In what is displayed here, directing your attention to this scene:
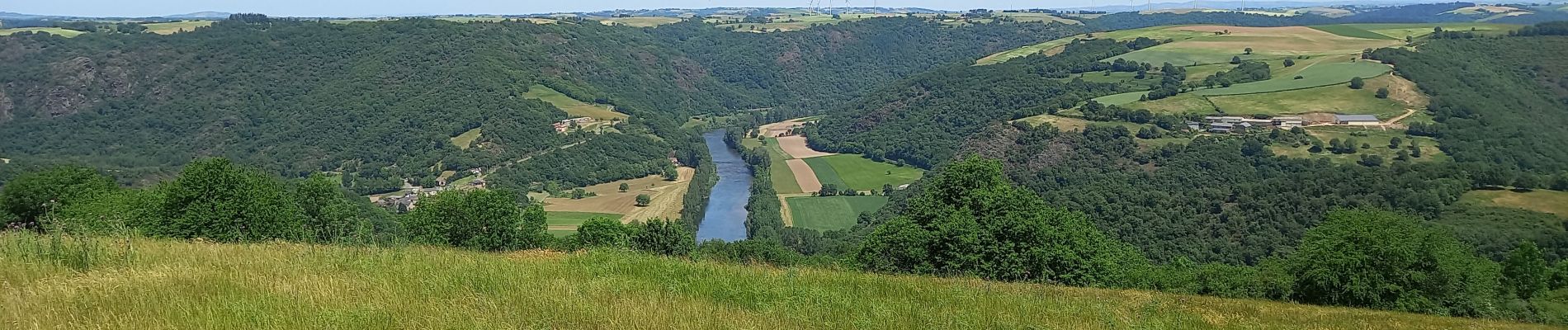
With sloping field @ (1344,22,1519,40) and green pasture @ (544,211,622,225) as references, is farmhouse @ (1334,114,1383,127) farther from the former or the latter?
green pasture @ (544,211,622,225)

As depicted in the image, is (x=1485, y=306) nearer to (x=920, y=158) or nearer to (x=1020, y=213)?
(x=1020, y=213)

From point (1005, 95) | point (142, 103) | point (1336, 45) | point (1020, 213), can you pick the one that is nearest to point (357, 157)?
point (142, 103)

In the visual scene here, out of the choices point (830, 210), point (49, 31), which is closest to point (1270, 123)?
point (830, 210)

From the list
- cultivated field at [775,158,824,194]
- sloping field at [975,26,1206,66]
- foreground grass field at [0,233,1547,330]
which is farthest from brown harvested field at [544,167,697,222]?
sloping field at [975,26,1206,66]

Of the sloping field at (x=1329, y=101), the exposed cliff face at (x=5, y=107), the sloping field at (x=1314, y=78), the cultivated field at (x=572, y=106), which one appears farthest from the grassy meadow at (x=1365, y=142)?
the exposed cliff face at (x=5, y=107)

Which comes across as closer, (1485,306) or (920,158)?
(1485,306)
